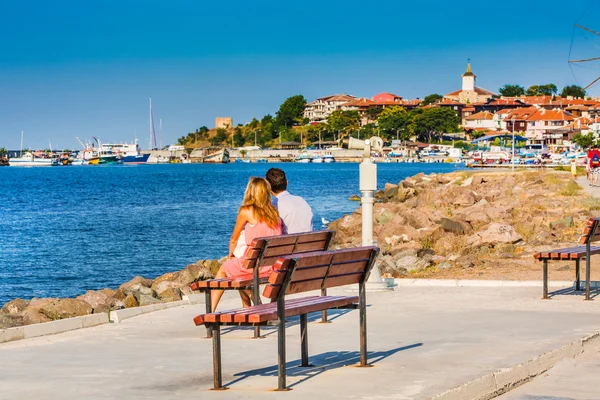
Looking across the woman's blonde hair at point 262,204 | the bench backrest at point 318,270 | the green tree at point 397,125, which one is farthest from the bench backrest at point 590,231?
the green tree at point 397,125

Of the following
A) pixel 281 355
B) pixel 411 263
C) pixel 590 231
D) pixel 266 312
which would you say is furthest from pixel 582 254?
pixel 411 263

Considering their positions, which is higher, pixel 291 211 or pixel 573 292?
pixel 291 211

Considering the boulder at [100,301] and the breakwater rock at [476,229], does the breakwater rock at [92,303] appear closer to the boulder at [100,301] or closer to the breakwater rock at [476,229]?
the boulder at [100,301]

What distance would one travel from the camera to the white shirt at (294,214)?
32.4 ft

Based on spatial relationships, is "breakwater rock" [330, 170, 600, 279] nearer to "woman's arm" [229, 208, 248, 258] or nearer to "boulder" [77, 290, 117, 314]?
"boulder" [77, 290, 117, 314]

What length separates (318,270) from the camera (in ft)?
22.0

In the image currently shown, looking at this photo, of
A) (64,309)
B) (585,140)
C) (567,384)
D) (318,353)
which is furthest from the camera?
(585,140)

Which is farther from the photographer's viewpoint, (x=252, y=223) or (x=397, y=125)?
(x=397, y=125)

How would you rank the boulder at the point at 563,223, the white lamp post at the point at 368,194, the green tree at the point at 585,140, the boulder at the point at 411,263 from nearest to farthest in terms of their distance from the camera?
the white lamp post at the point at 368,194 < the boulder at the point at 411,263 < the boulder at the point at 563,223 < the green tree at the point at 585,140

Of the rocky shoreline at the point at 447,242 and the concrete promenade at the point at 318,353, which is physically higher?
the concrete promenade at the point at 318,353

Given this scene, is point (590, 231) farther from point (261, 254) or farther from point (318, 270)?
point (318, 270)

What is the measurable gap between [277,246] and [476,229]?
15622mm

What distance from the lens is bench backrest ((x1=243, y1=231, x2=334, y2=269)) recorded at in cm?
855

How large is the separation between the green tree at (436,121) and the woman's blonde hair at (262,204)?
187127 mm
